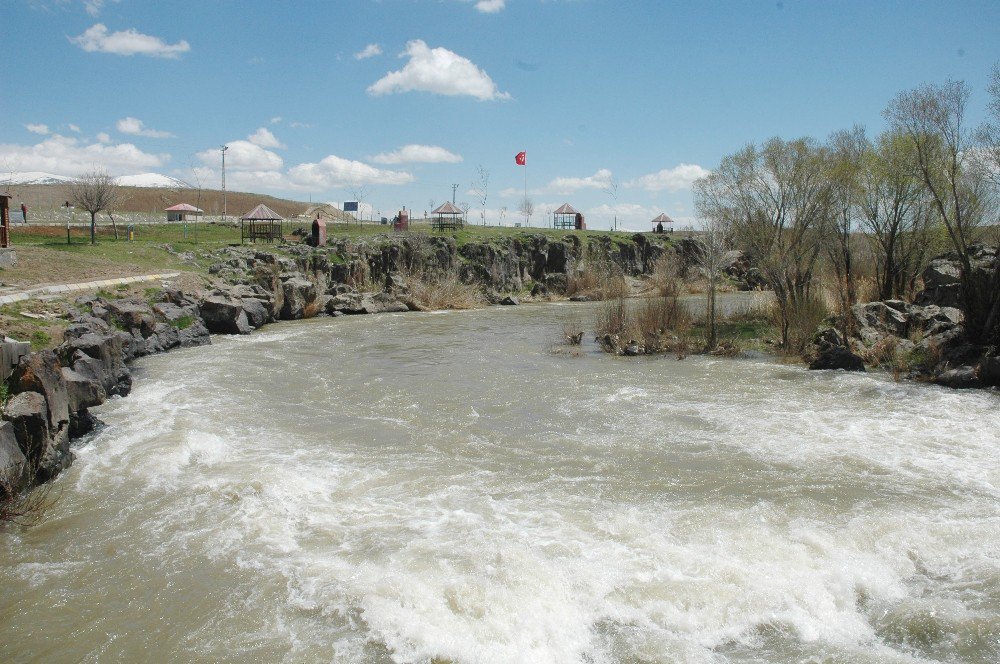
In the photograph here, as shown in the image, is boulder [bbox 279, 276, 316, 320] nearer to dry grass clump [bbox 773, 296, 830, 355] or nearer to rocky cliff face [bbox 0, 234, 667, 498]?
rocky cliff face [bbox 0, 234, 667, 498]

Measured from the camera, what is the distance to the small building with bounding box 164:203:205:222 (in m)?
53.8

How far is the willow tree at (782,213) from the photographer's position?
77.7 ft

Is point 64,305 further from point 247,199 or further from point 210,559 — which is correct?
point 247,199

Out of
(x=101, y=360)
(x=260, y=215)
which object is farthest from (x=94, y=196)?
(x=101, y=360)

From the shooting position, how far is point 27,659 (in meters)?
6.20

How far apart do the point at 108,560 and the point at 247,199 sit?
109 meters

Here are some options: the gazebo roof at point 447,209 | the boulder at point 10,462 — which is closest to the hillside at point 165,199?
the gazebo roof at point 447,209

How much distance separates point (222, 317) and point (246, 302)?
2.50 metres

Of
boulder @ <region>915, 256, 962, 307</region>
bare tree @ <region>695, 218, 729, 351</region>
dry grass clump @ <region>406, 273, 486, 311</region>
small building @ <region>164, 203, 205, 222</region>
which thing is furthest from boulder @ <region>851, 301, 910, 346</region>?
small building @ <region>164, 203, 205, 222</region>

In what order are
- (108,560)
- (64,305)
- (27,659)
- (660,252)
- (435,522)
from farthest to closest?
(660,252) → (64,305) → (435,522) → (108,560) → (27,659)

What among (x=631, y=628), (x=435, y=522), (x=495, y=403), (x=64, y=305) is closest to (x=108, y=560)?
(x=435, y=522)

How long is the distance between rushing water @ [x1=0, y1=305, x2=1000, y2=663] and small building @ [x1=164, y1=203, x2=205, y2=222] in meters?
42.4

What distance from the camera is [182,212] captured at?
5922cm

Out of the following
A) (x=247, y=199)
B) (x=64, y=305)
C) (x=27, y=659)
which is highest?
(x=247, y=199)
